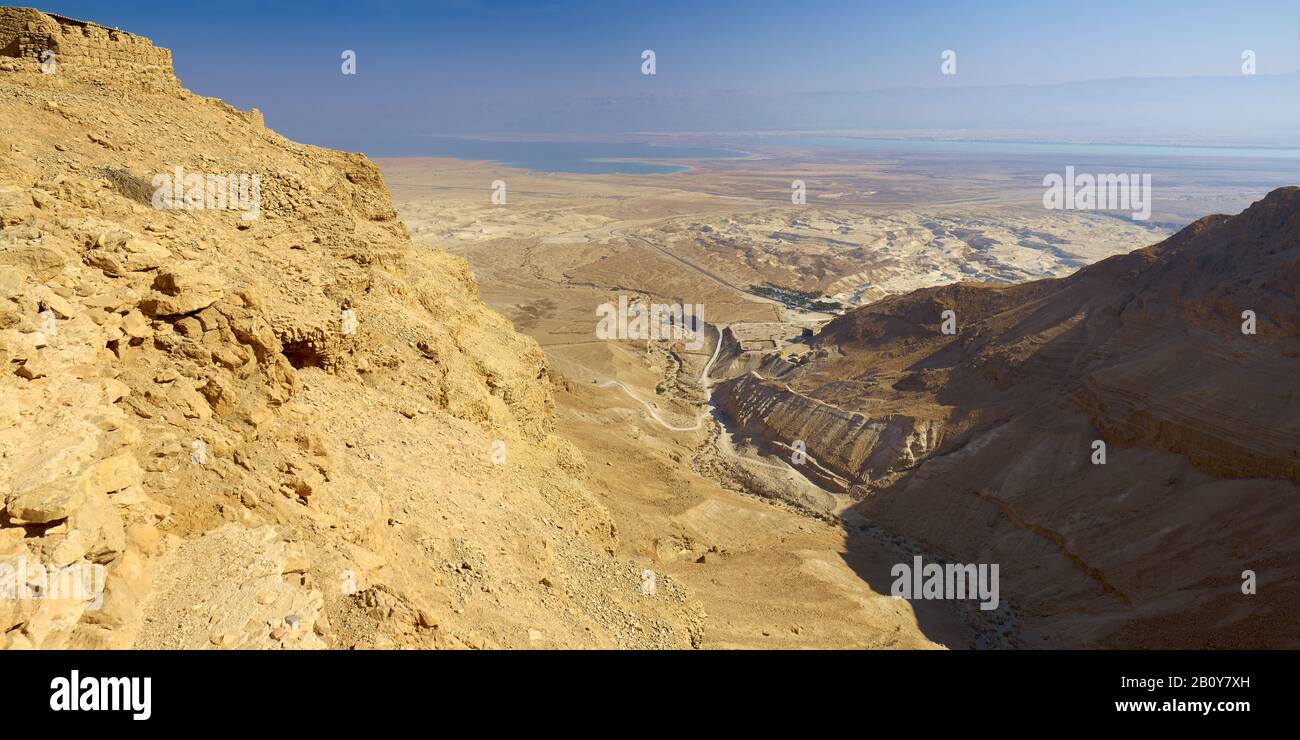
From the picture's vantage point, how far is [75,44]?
632 inches

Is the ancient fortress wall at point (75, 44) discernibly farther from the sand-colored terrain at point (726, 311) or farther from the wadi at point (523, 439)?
the sand-colored terrain at point (726, 311)

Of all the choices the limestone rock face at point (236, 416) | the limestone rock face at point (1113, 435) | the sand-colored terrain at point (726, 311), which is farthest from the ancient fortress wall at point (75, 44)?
the limestone rock face at point (1113, 435)

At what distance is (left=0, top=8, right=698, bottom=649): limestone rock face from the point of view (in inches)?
271

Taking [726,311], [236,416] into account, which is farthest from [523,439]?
[726,311]

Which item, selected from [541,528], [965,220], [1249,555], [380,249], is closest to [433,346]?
[380,249]

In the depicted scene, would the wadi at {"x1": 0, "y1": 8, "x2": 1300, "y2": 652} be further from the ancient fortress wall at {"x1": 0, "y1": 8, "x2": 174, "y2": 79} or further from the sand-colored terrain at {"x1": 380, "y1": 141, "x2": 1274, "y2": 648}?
the sand-colored terrain at {"x1": 380, "y1": 141, "x2": 1274, "y2": 648}

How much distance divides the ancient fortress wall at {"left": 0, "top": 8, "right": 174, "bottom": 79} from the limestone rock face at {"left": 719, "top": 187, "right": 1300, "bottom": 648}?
2731 centimetres

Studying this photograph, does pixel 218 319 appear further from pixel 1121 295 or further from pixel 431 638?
pixel 1121 295

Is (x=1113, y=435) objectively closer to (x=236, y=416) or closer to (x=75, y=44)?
(x=236, y=416)

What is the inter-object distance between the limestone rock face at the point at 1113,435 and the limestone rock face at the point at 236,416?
13.9 m

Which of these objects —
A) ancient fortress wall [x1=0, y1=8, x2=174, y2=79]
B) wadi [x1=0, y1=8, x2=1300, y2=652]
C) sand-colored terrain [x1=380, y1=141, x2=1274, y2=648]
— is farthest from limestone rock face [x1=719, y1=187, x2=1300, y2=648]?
ancient fortress wall [x1=0, y1=8, x2=174, y2=79]

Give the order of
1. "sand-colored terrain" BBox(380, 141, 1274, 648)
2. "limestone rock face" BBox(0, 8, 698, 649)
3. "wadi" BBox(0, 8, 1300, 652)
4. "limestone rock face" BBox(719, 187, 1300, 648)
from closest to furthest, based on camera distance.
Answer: "limestone rock face" BBox(0, 8, 698, 649), "wadi" BBox(0, 8, 1300, 652), "limestone rock face" BBox(719, 187, 1300, 648), "sand-colored terrain" BBox(380, 141, 1274, 648)

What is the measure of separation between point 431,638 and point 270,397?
198 inches

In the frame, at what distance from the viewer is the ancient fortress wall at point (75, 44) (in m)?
15.5
